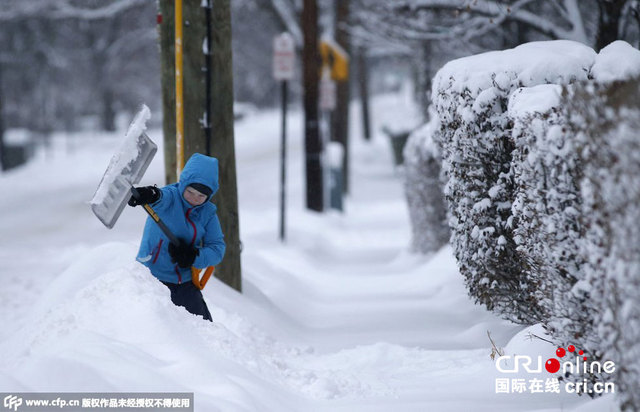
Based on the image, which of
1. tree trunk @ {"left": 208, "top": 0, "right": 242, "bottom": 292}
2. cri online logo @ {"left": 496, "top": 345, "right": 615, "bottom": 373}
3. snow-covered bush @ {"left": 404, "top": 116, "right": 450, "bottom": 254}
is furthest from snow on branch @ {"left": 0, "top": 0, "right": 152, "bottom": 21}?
cri online logo @ {"left": 496, "top": 345, "right": 615, "bottom": 373}

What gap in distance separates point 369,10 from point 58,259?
830cm

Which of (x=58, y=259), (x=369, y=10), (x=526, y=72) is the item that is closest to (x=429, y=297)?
(x=526, y=72)

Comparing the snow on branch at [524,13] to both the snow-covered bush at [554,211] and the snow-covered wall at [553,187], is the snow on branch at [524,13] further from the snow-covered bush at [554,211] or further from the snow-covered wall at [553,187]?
the snow-covered bush at [554,211]

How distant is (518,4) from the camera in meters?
9.95

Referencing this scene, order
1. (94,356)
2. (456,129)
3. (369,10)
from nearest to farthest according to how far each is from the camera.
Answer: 1. (94,356)
2. (456,129)
3. (369,10)

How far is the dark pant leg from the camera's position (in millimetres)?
5410

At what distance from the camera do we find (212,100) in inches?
278

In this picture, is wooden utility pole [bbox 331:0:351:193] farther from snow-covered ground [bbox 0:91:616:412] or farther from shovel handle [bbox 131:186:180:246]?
shovel handle [bbox 131:186:180:246]

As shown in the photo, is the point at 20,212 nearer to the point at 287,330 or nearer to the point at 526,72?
the point at 287,330

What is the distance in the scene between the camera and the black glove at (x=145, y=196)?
15.9 feet

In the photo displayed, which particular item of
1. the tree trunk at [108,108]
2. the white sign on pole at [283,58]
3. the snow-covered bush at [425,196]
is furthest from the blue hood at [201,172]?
the tree trunk at [108,108]

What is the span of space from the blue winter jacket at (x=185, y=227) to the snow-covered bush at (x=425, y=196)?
14.6ft

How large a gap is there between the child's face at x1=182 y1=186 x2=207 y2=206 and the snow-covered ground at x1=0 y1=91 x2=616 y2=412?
1.80ft

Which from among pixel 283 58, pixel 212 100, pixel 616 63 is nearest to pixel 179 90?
pixel 212 100
